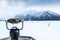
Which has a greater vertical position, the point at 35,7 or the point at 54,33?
the point at 35,7

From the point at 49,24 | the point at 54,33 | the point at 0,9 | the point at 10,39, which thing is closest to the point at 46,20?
the point at 49,24

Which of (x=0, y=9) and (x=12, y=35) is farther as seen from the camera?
(x=0, y=9)

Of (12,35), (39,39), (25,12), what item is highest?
(25,12)

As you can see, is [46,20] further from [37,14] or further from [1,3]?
[1,3]

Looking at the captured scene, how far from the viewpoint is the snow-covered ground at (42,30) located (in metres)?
1.62

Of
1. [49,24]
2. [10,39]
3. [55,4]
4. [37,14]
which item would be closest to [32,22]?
[37,14]

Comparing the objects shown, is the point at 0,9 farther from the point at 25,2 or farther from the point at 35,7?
the point at 35,7

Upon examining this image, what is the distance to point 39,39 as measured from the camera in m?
1.62

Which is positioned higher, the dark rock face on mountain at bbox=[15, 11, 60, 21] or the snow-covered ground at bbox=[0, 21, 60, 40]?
the dark rock face on mountain at bbox=[15, 11, 60, 21]

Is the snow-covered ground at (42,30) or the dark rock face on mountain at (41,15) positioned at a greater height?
the dark rock face on mountain at (41,15)

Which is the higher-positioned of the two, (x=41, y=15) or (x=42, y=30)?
(x=41, y=15)

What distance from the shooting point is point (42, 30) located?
5.42ft

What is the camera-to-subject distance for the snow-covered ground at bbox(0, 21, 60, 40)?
162 cm

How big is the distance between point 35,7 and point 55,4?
272 millimetres
